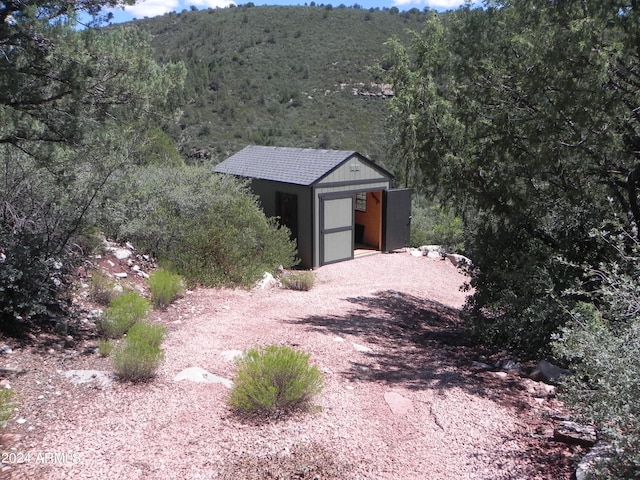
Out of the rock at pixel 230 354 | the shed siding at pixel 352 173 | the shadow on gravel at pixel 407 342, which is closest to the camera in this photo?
the shadow on gravel at pixel 407 342

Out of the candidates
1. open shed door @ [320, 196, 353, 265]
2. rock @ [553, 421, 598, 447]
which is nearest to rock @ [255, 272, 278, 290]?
open shed door @ [320, 196, 353, 265]

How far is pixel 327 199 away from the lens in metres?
13.7

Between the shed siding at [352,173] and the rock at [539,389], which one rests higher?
the shed siding at [352,173]

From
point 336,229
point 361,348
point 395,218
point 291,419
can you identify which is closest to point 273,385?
point 291,419

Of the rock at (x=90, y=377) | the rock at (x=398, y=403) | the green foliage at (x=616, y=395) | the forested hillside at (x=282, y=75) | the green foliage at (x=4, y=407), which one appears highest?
the forested hillside at (x=282, y=75)

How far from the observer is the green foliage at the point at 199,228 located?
31.9 ft

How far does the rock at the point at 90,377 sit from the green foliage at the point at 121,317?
1.07m

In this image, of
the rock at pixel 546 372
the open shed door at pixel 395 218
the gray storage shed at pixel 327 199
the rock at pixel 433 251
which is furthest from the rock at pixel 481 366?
the rock at pixel 433 251

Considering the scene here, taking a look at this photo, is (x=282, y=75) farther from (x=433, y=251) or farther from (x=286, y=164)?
(x=433, y=251)

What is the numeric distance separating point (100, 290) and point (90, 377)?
2.74 m

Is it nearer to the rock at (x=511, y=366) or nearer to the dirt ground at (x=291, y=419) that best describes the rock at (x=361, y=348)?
the dirt ground at (x=291, y=419)

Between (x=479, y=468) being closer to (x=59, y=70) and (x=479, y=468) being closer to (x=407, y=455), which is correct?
(x=407, y=455)

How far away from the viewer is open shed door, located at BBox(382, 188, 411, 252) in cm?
1538

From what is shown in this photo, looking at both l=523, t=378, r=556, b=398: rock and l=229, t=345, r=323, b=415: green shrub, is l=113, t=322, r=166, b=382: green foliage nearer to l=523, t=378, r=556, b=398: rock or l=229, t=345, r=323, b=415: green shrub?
l=229, t=345, r=323, b=415: green shrub
